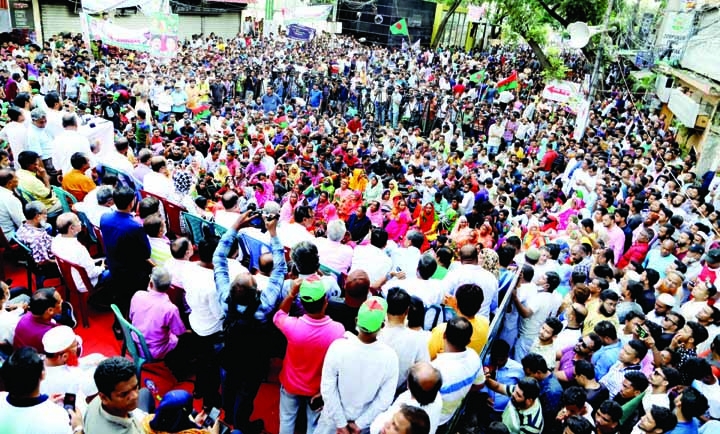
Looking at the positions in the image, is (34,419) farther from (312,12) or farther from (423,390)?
(312,12)

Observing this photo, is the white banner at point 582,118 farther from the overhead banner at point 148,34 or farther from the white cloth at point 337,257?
the overhead banner at point 148,34

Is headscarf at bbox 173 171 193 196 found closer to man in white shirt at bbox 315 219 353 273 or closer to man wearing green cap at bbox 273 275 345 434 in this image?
man in white shirt at bbox 315 219 353 273

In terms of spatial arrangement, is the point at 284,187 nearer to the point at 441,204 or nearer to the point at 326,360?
the point at 441,204

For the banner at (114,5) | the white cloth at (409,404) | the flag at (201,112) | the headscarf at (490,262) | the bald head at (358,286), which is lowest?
the flag at (201,112)

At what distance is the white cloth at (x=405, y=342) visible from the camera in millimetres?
2992

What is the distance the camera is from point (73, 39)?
1650 centimetres

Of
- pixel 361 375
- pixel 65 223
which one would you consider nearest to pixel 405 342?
pixel 361 375

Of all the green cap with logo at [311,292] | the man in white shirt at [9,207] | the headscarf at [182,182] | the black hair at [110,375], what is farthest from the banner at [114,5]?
the black hair at [110,375]

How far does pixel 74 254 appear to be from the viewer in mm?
4207

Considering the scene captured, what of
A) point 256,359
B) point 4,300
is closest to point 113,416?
point 256,359

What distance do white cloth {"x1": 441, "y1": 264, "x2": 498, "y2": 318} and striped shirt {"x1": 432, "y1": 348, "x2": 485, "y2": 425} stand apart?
1228 mm

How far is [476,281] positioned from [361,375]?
1767 millimetres

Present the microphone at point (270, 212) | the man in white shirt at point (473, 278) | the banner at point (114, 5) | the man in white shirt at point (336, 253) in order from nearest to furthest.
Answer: the microphone at point (270, 212) < the man in white shirt at point (473, 278) < the man in white shirt at point (336, 253) < the banner at point (114, 5)

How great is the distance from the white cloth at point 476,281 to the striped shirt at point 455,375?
1228mm
